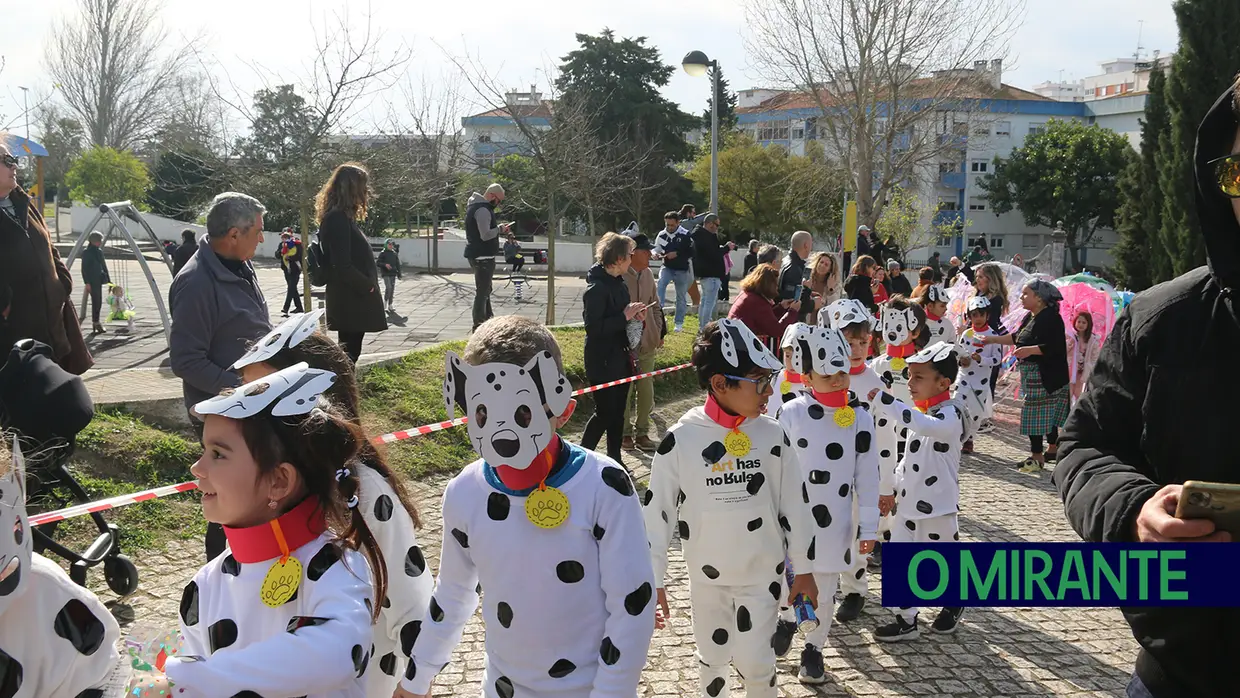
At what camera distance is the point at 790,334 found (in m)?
4.89

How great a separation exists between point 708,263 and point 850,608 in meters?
9.45

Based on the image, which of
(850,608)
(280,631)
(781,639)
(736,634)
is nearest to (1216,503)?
(280,631)

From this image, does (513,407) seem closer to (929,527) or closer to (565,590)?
(565,590)

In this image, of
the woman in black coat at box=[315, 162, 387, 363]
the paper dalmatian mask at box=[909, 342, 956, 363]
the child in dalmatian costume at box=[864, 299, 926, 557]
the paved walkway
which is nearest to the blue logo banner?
the paper dalmatian mask at box=[909, 342, 956, 363]

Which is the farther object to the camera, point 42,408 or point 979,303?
point 979,303

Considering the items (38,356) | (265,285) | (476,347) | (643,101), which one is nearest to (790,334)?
(476,347)

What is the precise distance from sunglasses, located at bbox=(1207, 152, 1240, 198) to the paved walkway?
300 inches

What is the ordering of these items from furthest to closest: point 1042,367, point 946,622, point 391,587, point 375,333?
point 375,333, point 1042,367, point 946,622, point 391,587

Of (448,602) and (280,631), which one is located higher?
(280,631)

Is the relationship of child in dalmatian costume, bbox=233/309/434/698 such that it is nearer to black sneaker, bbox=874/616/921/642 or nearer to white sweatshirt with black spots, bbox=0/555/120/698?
white sweatshirt with black spots, bbox=0/555/120/698

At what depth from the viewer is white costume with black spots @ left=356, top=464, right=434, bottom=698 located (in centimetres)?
292

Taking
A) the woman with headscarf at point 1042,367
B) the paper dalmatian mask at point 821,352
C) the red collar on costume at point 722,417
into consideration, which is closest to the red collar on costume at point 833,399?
the paper dalmatian mask at point 821,352

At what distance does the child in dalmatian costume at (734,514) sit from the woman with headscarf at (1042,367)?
6919mm

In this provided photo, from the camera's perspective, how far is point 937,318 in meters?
10.4
